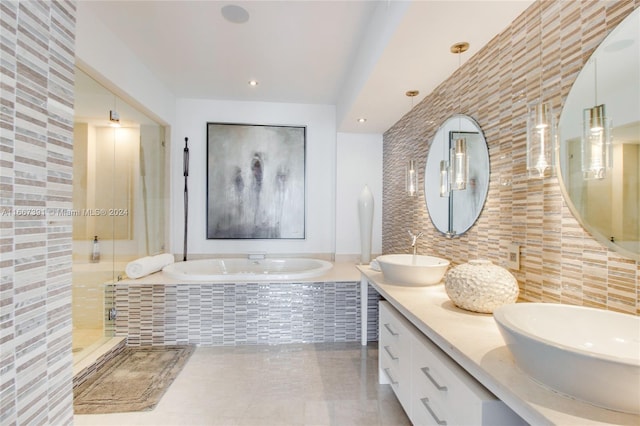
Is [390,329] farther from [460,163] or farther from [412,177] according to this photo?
[412,177]

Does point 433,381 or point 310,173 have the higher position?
point 310,173

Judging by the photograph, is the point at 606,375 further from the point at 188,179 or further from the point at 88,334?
the point at 188,179

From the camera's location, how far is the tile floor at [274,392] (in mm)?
1731

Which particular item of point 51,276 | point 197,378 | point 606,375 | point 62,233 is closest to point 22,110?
point 62,233

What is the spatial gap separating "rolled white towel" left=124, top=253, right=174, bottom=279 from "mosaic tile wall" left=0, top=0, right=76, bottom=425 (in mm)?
1575

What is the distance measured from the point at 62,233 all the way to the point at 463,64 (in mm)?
2250

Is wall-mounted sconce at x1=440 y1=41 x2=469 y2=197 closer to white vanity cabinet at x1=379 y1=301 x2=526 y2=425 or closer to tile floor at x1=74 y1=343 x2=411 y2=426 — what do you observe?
white vanity cabinet at x1=379 y1=301 x2=526 y2=425

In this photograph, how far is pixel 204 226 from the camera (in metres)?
3.61

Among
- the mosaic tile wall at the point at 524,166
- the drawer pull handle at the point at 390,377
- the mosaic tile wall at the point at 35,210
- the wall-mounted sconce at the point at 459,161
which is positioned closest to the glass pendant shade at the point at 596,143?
the mosaic tile wall at the point at 524,166

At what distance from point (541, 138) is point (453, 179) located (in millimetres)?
578

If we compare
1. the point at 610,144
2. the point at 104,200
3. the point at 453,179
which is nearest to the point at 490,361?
the point at 610,144

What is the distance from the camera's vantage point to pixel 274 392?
6.53 feet

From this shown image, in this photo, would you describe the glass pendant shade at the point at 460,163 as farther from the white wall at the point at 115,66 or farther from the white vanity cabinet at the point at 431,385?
the white wall at the point at 115,66

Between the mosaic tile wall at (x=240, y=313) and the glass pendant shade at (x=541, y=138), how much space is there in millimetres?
1910
